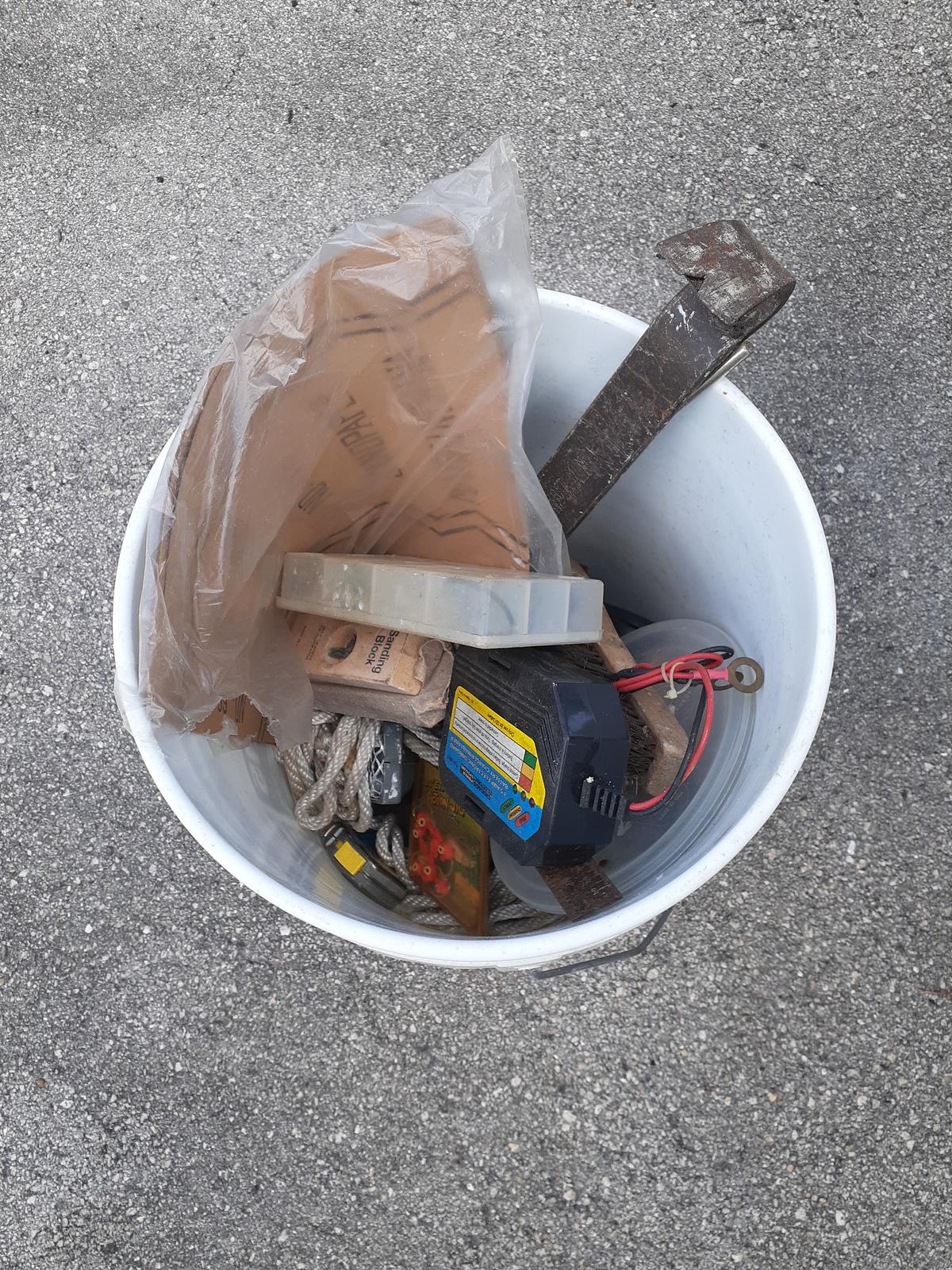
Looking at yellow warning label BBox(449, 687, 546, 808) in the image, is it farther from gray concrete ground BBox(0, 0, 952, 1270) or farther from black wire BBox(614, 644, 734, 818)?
gray concrete ground BBox(0, 0, 952, 1270)

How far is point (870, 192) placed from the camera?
1359 mm

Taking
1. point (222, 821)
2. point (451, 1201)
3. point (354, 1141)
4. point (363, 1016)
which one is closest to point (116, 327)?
point (222, 821)

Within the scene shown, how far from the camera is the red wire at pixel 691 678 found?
825 mm

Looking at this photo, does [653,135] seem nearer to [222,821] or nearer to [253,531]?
[253,531]

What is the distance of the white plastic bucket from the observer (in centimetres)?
67

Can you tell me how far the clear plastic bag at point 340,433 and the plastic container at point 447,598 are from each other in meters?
0.04

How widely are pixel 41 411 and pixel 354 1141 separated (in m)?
1.12

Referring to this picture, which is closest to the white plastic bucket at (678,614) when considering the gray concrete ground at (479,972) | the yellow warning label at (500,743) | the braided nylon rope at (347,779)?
the braided nylon rope at (347,779)

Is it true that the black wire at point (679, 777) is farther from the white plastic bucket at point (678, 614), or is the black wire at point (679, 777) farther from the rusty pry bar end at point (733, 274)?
the rusty pry bar end at point (733, 274)

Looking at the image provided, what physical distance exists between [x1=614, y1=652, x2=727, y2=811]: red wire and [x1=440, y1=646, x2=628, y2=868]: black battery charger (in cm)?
5

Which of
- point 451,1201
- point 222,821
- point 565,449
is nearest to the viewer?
point 222,821

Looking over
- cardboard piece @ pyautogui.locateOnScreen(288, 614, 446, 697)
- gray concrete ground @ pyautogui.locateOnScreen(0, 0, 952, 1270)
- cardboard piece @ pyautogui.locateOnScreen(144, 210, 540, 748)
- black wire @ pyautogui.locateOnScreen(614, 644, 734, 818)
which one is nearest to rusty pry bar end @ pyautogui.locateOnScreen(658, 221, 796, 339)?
cardboard piece @ pyautogui.locateOnScreen(144, 210, 540, 748)

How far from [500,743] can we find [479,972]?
539 millimetres

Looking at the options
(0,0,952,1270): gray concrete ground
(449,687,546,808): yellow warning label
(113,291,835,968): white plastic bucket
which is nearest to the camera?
(113,291,835,968): white plastic bucket
